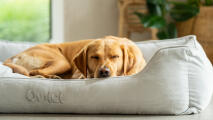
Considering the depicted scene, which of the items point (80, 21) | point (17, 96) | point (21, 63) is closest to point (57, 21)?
point (80, 21)

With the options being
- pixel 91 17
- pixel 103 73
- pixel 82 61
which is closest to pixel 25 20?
pixel 91 17

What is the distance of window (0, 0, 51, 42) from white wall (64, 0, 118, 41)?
401 mm

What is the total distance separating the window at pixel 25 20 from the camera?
4.62 meters

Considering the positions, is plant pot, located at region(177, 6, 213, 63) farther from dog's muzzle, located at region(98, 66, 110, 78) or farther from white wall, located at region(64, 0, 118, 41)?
dog's muzzle, located at region(98, 66, 110, 78)

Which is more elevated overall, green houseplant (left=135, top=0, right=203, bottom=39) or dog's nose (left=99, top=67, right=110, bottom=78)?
green houseplant (left=135, top=0, right=203, bottom=39)

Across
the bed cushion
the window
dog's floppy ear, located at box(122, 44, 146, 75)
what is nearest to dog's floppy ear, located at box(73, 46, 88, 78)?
dog's floppy ear, located at box(122, 44, 146, 75)

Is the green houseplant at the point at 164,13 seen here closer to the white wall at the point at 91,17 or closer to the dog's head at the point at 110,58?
the white wall at the point at 91,17

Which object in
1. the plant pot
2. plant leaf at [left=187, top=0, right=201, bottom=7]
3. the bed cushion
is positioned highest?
plant leaf at [left=187, top=0, right=201, bottom=7]

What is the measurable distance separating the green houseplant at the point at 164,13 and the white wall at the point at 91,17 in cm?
87

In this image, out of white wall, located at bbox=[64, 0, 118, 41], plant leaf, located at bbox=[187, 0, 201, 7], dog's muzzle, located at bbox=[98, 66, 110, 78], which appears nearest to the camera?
dog's muzzle, located at bbox=[98, 66, 110, 78]

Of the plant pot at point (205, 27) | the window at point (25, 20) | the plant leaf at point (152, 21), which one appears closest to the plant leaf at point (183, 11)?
the plant pot at point (205, 27)

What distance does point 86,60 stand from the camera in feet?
6.99

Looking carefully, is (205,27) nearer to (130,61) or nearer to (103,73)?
(130,61)

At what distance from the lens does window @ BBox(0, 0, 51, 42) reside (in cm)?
462
